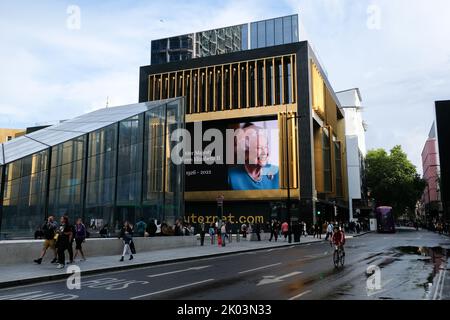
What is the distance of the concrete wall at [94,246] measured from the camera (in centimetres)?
1527

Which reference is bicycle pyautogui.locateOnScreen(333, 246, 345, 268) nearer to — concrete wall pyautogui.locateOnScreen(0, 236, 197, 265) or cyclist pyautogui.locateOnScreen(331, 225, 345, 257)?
cyclist pyautogui.locateOnScreen(331, 225, 345, 257)

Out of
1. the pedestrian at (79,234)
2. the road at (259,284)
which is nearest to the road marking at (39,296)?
the road at (259,284)

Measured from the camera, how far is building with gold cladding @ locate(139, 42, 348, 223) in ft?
170

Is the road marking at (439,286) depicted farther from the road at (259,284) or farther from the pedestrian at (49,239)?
the pedestrian at (49,239)

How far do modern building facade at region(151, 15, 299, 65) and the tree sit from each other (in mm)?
39075

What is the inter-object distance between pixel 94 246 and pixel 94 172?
4415 mm

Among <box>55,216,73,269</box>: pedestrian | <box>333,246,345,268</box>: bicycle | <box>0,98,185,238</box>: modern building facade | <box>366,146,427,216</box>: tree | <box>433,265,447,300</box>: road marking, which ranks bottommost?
<box>433,265,447,300</box>: road marking

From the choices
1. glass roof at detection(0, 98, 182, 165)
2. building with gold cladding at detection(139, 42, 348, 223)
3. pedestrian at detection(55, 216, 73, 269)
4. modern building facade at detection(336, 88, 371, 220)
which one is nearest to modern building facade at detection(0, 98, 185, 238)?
glass roof at detection(0, 98, 182, 165)

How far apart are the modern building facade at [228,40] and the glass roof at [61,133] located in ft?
163

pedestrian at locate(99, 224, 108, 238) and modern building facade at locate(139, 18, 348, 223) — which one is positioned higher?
modern building facade at locate(139, 18, 348, 223)

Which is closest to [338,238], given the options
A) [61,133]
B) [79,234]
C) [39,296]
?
[79,234]

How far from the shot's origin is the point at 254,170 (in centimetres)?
5309
